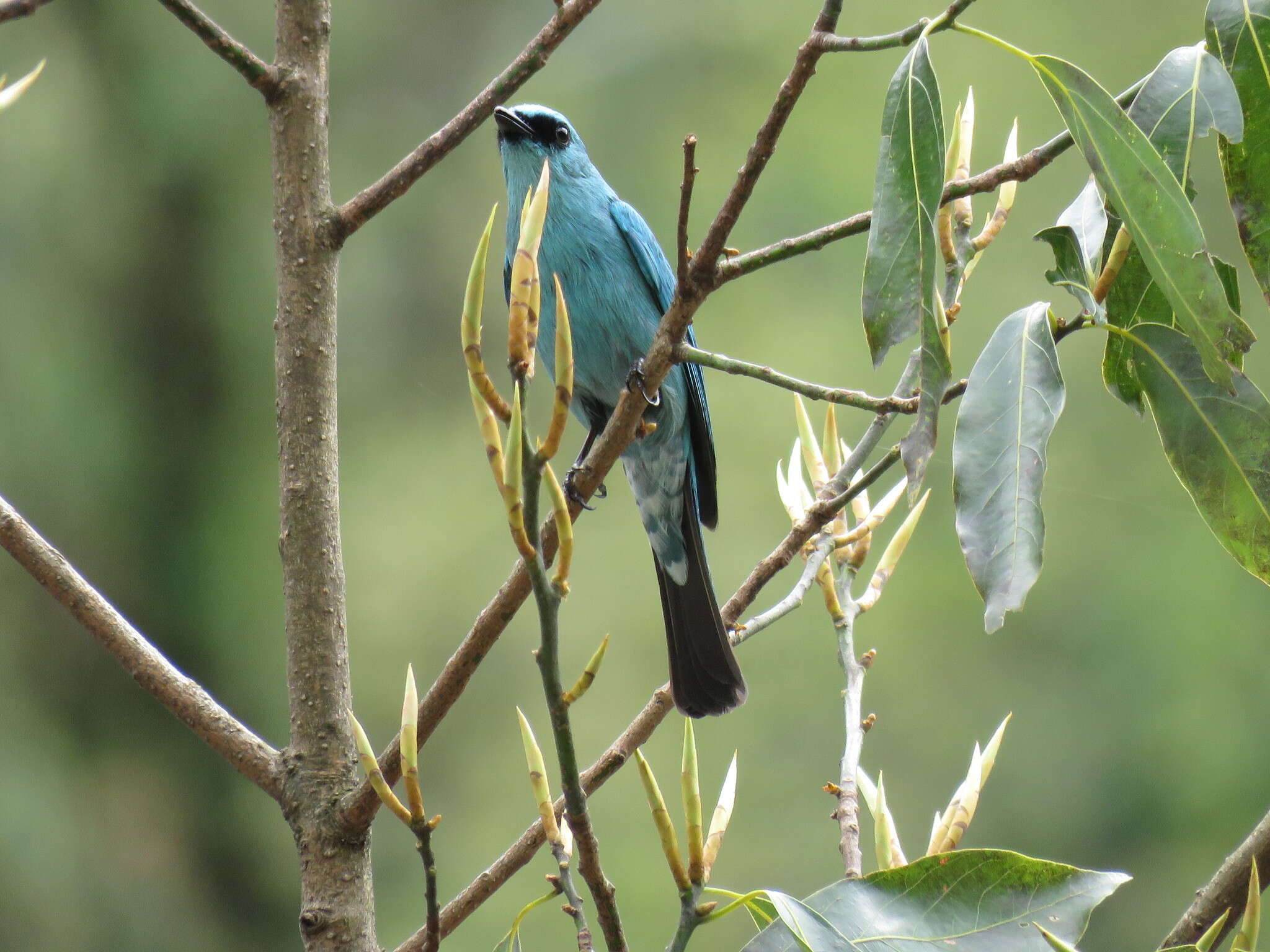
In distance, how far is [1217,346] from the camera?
0.96 meters

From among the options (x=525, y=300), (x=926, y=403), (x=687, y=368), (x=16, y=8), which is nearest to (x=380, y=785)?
(x=525, y=300)

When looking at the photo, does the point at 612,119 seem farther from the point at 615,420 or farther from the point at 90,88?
the point at 615,420

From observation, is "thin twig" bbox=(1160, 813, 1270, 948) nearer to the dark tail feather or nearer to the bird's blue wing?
the dark tail feather

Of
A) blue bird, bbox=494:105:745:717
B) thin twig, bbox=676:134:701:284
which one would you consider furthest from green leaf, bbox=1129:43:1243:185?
blue bird, bbox=494:105:745:717

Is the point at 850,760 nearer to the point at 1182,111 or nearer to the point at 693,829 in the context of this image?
the point at 693,829

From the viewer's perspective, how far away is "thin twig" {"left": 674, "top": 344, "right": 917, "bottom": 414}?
0.97 meters

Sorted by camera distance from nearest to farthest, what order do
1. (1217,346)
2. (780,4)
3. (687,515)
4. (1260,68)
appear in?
1. (1217,346)
2. (1260,68)
3. (687,515)
4. (780,4)

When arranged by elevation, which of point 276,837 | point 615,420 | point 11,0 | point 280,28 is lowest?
point 276,837

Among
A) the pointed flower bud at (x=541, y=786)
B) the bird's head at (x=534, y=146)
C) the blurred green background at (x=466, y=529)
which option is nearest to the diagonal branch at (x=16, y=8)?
the pointed flower bud at (x=541, y=786)

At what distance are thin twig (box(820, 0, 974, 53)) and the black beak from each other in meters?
1.92

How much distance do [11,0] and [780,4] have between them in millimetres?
5163

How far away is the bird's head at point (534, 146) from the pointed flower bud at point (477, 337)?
2.07 metres

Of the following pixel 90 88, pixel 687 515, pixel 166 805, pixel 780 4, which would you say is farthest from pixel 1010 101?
pixel 166 805

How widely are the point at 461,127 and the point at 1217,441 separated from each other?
3.21 ft
